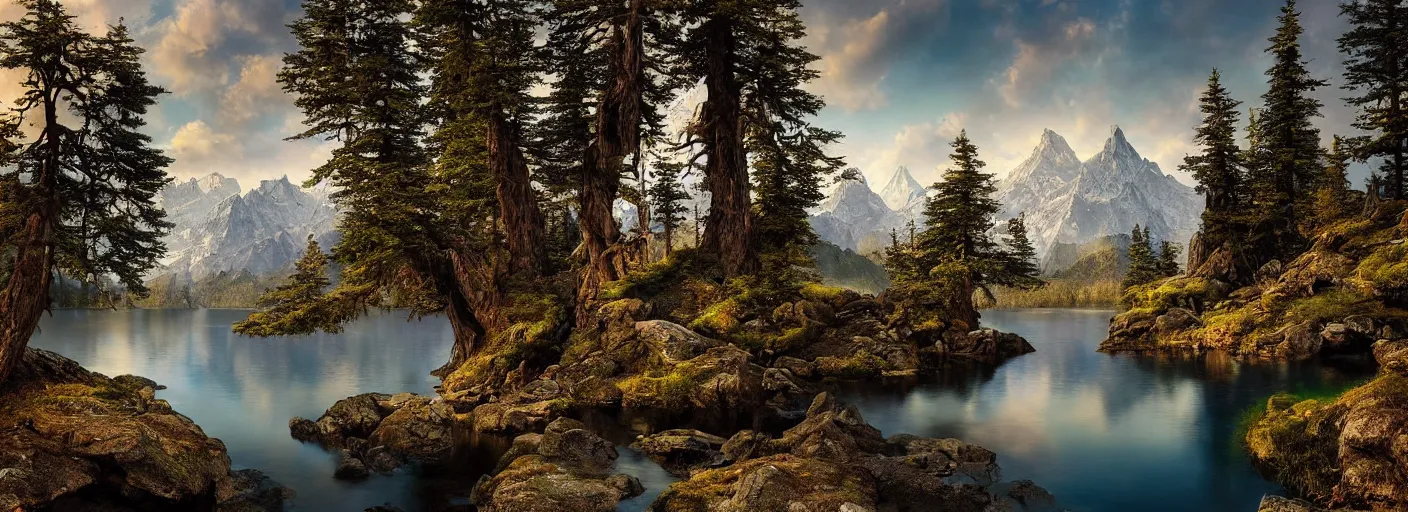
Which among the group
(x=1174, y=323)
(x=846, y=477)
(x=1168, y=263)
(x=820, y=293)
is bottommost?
(x=846, y=477)

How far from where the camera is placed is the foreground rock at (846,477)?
1566cm

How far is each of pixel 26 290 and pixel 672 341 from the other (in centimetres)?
2307

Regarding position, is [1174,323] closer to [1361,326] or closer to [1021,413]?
[1361,326]

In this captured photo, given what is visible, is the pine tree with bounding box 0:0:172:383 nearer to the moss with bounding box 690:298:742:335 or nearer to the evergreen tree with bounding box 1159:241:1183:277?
the moss with bounding box 690:298:742:335

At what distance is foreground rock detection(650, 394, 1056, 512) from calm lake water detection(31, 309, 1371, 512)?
136cm

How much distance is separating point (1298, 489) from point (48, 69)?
117 feet

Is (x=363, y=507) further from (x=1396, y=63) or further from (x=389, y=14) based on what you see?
(x=1396, y=63)

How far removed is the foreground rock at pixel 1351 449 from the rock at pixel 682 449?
47.9ft

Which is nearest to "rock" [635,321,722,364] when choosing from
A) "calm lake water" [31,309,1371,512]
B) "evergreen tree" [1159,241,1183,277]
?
"calm lake water" [31,309,1371,512]

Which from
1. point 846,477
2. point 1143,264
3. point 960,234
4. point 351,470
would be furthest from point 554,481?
point 1143,264

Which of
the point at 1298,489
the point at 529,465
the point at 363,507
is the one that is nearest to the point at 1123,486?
the point at 1298,489

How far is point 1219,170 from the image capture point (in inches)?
2173

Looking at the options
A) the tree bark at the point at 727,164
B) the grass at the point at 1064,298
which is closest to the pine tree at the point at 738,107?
the tree bark at the point at 727,164

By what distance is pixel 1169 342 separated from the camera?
51688 mm
